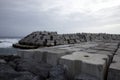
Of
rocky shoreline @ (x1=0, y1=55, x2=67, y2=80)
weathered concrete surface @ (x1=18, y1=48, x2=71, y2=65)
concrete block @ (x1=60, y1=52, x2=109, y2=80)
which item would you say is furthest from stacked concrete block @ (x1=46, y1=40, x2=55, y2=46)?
concrete block @ (x1=60, y1=52, x2=109, y2=80)

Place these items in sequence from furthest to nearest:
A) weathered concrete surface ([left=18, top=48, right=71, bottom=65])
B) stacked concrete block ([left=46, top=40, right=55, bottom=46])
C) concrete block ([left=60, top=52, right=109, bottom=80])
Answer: stacked concrete block ([left=46, top=40, right=55, bottom=46]), weathered concrete surface ([left=18, top=48, right=71, bottom=65]), concrete block ([left=60, top=52, right=109, bottom=80])

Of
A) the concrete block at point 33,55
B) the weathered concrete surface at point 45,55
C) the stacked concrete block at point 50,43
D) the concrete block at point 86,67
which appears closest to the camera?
the concrete block at point 86,67

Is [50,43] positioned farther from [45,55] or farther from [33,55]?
[45,55]

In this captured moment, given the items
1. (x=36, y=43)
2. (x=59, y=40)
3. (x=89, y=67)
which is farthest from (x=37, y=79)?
(x=36, y=43)

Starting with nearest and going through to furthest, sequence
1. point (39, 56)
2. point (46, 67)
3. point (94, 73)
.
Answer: point (94, 73) → point (46, 67) → point (39, 56)

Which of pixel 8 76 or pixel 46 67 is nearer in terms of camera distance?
pixel 8 76

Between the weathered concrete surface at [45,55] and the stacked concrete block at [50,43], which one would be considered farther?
the stacked concrete block at [50,43]

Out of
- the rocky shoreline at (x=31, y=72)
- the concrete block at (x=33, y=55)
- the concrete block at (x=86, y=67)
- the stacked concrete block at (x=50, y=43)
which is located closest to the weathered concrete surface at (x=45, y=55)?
the concrete block at (x=33, y=55)

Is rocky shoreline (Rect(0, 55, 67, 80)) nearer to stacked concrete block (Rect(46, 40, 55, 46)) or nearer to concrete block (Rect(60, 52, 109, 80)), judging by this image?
concrete block (Rect(60, 52, 109, 80))

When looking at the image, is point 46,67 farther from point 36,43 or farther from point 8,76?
point 36,43

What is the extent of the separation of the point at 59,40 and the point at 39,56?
16.4 m

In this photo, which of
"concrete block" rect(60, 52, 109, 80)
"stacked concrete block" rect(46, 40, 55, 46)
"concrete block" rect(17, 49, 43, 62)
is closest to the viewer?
"concrete block" rect(60, 52, 109, 80)

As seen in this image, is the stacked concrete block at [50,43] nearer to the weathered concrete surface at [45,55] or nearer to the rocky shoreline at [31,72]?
the weathered concrete surface at [45,55]

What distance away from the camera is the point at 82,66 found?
185cm
